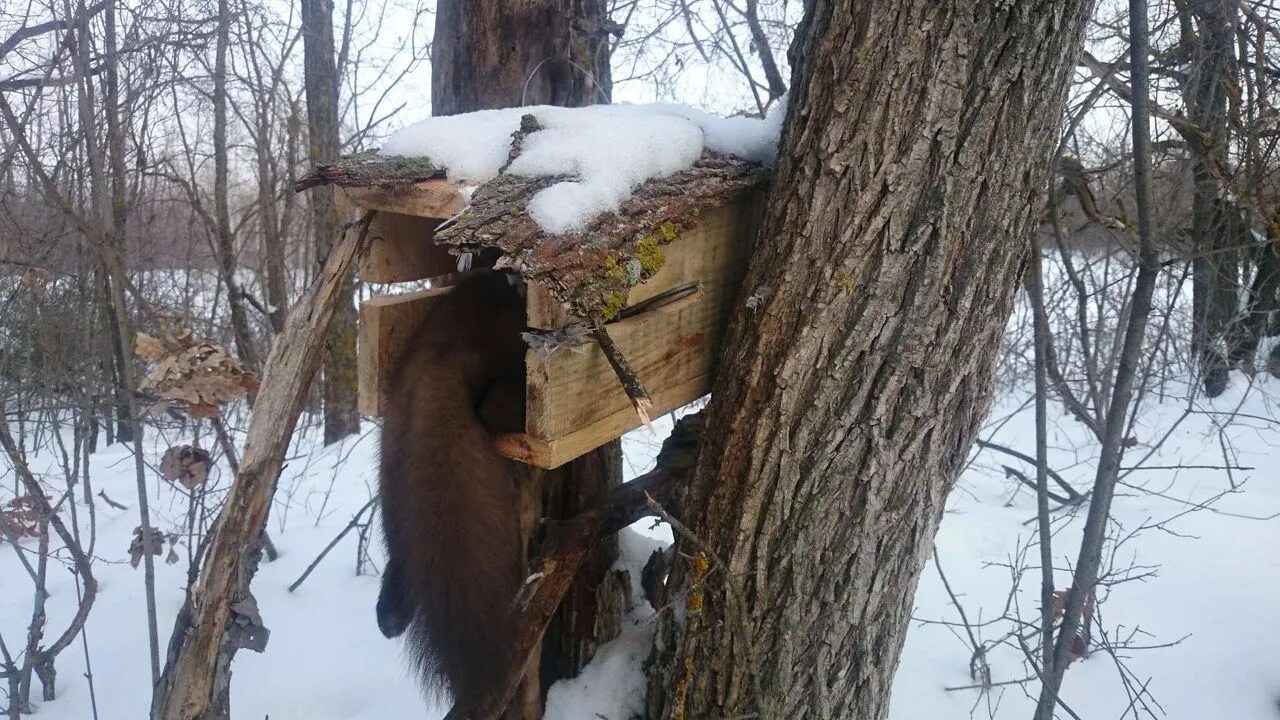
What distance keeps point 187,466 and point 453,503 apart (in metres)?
1.25

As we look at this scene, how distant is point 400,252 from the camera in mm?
1660

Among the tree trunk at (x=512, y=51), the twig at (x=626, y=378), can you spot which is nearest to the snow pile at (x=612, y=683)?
the twig at (x=626, y=378)

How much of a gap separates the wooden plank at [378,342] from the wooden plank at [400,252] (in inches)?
2.3

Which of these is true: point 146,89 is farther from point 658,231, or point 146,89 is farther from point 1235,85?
point 1235,85

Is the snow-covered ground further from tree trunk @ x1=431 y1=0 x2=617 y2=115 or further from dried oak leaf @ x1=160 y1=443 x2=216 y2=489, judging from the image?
tree trunk @ x1=431 y1=0 x2=617 y2=115

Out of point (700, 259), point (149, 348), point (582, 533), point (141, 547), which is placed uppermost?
point (700, 259)

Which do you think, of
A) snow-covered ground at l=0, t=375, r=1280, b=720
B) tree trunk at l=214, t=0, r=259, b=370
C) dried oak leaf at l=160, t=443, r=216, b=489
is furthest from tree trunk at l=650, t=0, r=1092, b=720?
tree trunk at l=214, t=0, r=259, b=370

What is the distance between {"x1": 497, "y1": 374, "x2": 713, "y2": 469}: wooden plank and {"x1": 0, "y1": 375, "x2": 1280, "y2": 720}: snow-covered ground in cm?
63

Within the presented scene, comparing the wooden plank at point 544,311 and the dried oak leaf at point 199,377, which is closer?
the wooden plank at point 544,311

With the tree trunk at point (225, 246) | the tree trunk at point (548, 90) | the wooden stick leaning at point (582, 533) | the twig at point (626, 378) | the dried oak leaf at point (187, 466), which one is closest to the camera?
the twig at point (626, 378)

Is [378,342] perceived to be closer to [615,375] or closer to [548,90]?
[615,375]

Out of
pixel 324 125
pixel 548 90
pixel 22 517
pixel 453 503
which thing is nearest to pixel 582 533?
pixel 453 503

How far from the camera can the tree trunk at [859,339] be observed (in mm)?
1270

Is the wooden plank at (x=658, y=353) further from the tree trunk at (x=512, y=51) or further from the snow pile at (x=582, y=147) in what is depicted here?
the tree trunk at (x=512, y=51)
